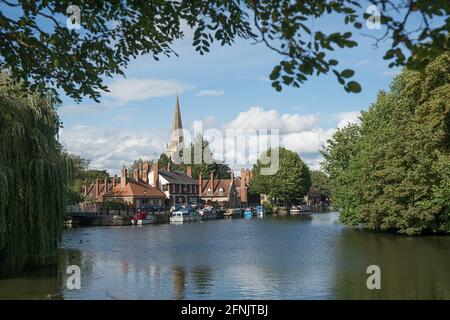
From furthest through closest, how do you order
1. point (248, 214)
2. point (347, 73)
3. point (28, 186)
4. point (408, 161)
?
point (248, 214) → point (408, 161) → point (28, 186) → point (347, 73)

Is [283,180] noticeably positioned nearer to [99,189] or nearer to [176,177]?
[176,177]

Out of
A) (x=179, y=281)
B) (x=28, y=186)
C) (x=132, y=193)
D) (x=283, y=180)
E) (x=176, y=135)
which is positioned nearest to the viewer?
(x=28, y=186)

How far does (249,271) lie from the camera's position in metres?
24.5

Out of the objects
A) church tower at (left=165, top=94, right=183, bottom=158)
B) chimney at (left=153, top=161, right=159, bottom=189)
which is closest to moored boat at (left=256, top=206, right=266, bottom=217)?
chimney at (left=153, top=161, right=159, bottom=189)

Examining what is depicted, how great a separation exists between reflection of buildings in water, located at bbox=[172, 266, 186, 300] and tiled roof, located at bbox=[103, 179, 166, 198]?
61.6m

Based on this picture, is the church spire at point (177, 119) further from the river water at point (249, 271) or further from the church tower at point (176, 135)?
the river water at point (249, 271)

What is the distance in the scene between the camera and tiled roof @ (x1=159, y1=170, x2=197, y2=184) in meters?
102

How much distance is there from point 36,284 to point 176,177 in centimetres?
8506

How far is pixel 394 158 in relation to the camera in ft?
136

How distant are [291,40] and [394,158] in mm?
37019

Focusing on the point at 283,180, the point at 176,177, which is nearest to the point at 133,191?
the point at 176,177

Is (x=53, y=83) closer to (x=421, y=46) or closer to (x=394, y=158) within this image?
(x=421, y=46)

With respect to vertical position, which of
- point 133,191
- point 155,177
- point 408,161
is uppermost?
point 155,177
